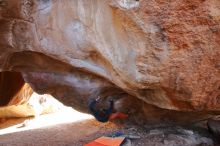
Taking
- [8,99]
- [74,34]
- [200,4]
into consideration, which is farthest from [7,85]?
[200,4]

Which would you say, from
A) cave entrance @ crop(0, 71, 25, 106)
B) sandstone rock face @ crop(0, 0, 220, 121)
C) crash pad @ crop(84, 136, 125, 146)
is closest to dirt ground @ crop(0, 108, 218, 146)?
crash pad @ crop(84, 136, 125, 146)

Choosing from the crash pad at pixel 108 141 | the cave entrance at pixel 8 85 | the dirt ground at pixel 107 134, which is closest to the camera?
the crash pad at pixel 108 141

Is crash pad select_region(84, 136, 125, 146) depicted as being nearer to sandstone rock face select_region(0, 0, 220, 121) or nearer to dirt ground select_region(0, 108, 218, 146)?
dirt ground select_region(0, 108, 218, 146)

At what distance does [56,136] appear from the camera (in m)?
2.58

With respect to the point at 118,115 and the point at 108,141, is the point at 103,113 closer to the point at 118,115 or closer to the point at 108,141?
the point at 118,115

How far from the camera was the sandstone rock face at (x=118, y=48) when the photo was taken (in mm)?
1277

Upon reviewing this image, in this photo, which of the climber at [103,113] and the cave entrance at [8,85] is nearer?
the climber at [103,113]

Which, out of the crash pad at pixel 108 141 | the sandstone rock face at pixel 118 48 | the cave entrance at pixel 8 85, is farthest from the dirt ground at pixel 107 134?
the cave entrance at pixel 8 85

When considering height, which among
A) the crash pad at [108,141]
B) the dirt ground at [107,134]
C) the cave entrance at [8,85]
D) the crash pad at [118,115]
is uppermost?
the cave entrance at [8,85]

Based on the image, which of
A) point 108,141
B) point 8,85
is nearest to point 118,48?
point 108,141

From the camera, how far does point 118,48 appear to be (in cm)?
154

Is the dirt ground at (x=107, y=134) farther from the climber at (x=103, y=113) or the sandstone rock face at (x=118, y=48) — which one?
the sandstone rock face at (x=118, y=48)

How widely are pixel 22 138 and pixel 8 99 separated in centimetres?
76

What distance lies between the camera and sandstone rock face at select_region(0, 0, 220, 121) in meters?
1.28
